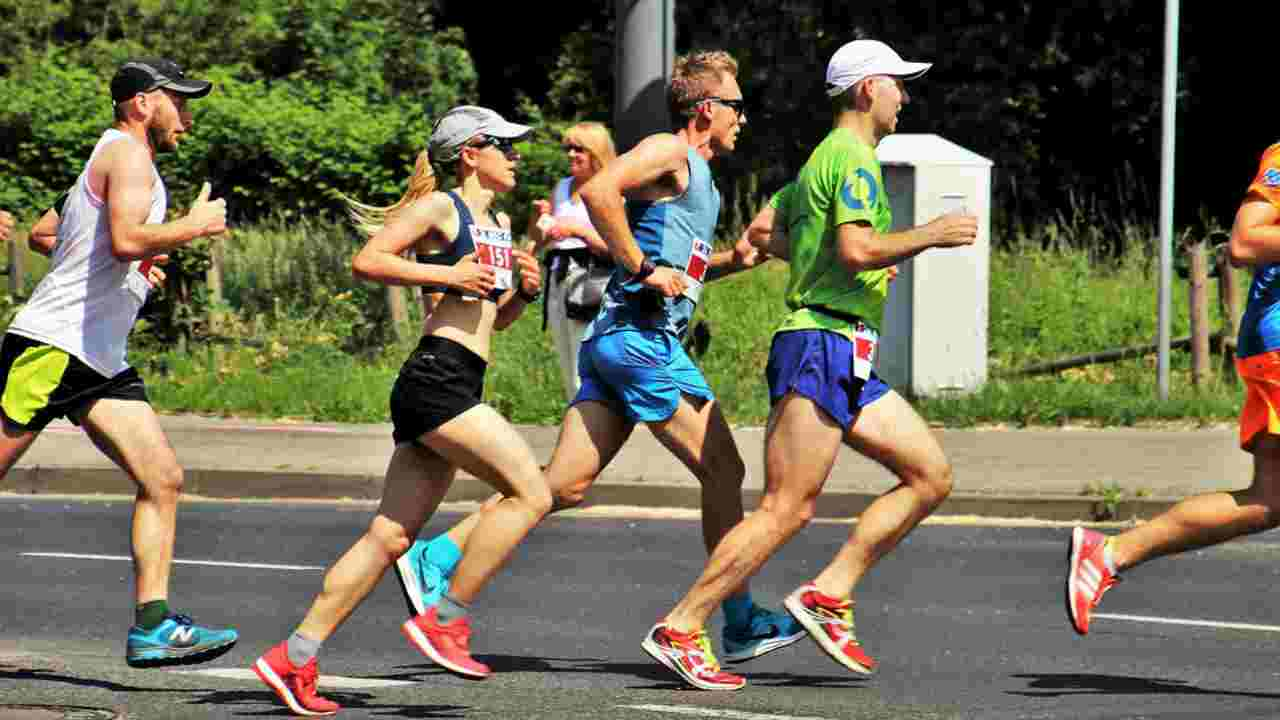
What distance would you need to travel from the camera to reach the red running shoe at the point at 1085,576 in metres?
6.95

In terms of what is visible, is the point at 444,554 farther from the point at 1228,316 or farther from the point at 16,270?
the point at 16,270

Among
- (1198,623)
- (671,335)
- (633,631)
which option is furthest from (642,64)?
(671,335)

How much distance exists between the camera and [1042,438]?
13727 millimetres

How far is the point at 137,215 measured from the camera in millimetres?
6758

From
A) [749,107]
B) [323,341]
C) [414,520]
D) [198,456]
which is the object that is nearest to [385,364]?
→ [323,341]

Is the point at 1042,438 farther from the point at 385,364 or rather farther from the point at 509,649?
the point at 509,649

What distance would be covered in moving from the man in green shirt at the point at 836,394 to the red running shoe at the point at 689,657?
4 cm

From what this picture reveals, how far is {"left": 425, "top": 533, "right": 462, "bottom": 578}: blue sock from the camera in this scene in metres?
7.26

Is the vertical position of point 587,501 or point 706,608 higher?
point 706,608

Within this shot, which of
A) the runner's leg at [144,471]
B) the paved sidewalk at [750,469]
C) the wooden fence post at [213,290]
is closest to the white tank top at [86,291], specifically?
the runner's leg at [144,471]

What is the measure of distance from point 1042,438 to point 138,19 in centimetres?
1823

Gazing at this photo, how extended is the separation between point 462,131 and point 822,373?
1230mm

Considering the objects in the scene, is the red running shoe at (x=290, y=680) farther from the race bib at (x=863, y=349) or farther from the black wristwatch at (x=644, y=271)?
the race bib at (x=863, y=349)

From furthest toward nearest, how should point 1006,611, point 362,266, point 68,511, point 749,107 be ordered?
point 749,107, point 68,511, point 1006,611, point 362,266
